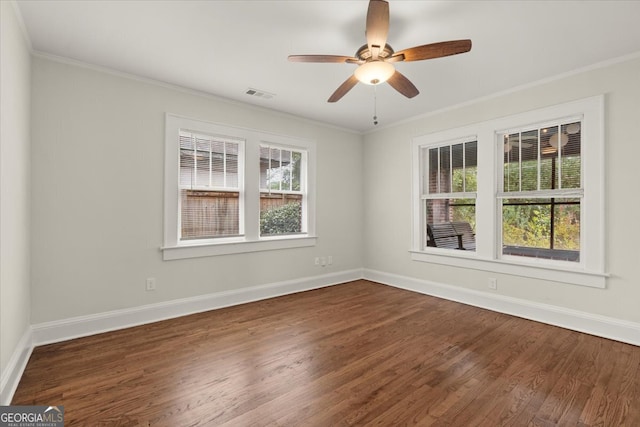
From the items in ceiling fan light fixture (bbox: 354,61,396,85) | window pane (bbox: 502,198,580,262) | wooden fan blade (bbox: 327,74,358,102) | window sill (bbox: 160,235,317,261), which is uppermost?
wooden fan blade (bbox: 327,74,358,102)

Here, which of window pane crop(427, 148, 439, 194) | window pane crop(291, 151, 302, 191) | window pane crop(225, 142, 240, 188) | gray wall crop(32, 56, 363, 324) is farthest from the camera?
window pane crop(291, 151, 302, 191)

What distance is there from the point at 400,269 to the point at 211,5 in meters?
4.16

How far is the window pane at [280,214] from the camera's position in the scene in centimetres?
438

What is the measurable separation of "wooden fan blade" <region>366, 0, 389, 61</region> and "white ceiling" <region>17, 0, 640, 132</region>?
0.90 feet

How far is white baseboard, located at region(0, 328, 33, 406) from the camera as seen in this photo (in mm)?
1867

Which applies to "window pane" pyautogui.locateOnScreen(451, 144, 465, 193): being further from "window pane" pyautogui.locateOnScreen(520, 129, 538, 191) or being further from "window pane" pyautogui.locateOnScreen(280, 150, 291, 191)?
"window pane" pyautogui.locateOnScreen(280, 150, 291, 191)

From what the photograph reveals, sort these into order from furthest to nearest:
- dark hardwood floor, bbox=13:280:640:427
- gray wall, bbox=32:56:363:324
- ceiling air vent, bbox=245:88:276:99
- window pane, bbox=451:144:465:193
→ window pane, bbox=451:144:465:193 → ceiling air vent, bbox=245:88:276:99 → gray wall, bbox=32:56:363:324 → dark hardwood floor, bbox=13:280:640:427

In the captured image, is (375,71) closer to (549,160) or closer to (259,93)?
(259,93)

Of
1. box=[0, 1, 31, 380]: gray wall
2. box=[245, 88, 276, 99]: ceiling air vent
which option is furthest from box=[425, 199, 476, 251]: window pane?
box=[0, 1, 31, 380]: gray wall

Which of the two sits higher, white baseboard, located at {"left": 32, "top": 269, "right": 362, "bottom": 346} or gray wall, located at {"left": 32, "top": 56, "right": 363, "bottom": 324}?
gray wall, located at {"left": 32, "top": 56, "right": 363, "bottom": 324}

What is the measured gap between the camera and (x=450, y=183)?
434 centimetres

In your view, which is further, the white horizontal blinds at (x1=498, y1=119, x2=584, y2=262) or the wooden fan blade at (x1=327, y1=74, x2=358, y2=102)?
the white horizontal blinds at (x1=498, y1=119, x2=584, y2=262)

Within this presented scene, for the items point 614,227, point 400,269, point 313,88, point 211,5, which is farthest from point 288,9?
point 400,269

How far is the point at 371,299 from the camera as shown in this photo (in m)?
4.18
